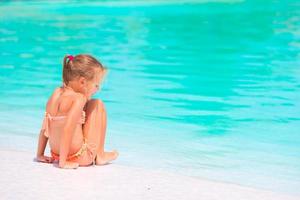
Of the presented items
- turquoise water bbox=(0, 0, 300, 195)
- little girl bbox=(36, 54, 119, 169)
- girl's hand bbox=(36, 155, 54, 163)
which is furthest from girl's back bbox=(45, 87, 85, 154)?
turquoise water bbox=(0, 0, 300, 195)

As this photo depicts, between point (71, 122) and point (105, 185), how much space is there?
41 cm

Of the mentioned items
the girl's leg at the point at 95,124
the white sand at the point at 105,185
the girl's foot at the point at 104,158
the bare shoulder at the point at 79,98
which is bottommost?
the white sand at the point at 105,185

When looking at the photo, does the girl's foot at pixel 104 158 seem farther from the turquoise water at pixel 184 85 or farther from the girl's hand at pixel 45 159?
the turquoise water at pixel 184 85

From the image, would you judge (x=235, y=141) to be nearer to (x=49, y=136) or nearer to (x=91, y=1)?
(x=49, y=136)

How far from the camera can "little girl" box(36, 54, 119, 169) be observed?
3844 millimetres

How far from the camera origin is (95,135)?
13.1 ft

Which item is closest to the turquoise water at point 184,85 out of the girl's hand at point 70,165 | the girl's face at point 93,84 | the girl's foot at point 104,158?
the girl's foot at point 104,158

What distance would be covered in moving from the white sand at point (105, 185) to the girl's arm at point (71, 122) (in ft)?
0.42

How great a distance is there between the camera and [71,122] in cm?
384

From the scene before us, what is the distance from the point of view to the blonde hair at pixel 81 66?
383 cm

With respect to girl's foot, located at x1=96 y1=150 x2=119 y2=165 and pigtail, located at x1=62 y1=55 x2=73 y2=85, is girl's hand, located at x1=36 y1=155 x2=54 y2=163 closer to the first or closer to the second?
girl's foot, located at x1=96 y1=150 x2=119 y2=165

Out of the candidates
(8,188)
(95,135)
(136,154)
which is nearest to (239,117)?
(136,154)

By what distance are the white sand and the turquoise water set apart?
69cm

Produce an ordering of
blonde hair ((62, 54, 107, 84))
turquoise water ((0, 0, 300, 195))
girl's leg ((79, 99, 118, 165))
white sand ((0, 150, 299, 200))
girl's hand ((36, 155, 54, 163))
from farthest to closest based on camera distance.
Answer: turquoise water ((0, 0, 300, 195)) < girl's hand ((36, 155, 54, 163)) < girl's leg ((79, 99, 118, 165)) < blonde hair ((62, 54, 107, 84)) < white sand ((0, 150, 299, 200))
